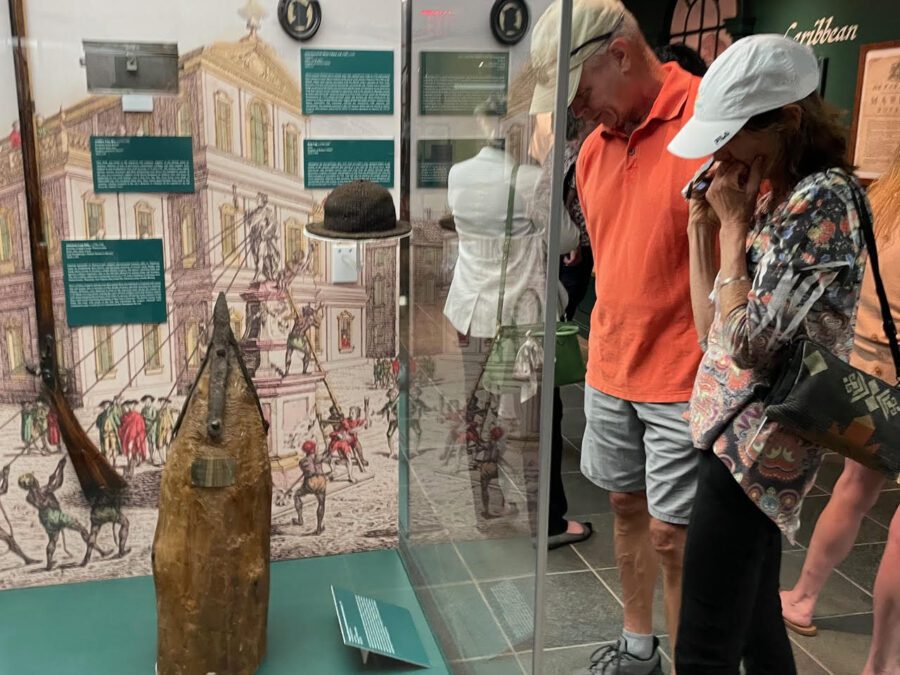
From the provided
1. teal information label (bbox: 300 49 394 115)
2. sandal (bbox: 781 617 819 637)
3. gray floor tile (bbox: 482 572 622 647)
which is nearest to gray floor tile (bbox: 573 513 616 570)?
gray floor tile (bbox: 482 572 622 647)

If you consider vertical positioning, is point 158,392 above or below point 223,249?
below

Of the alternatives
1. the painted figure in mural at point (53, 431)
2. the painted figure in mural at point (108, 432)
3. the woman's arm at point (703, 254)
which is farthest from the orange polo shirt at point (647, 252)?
the painted figure in mural at point (53, 431)

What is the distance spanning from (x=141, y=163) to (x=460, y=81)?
1.01m

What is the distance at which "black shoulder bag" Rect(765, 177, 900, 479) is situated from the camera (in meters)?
1.38

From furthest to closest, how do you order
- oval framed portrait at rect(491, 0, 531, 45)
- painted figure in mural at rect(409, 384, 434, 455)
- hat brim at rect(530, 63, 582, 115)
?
painted figure in mural at rect(409, 384, 434, 455) → oval framed portrait at rect(491, 0, 531, 45) → hat brim at rect(530, 63, 582, 115)

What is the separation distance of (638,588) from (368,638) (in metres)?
0.77

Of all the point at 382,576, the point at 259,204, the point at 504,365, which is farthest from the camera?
the point at 382,576

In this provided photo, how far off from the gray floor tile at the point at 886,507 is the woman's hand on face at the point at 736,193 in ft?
8.13

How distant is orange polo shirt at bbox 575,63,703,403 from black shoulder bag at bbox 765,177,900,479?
0.47 meters

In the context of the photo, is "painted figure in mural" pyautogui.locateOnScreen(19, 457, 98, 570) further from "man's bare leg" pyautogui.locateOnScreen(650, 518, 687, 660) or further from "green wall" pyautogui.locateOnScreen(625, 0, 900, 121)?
"green wall" pyautogui.locateOnScreen(625, 0, 900, 121)

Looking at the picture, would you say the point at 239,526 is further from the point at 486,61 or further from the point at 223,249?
the point at 486,61

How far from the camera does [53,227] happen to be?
2.52 m

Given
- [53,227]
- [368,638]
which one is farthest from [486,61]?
[368,638]

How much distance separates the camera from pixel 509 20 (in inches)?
67.7
